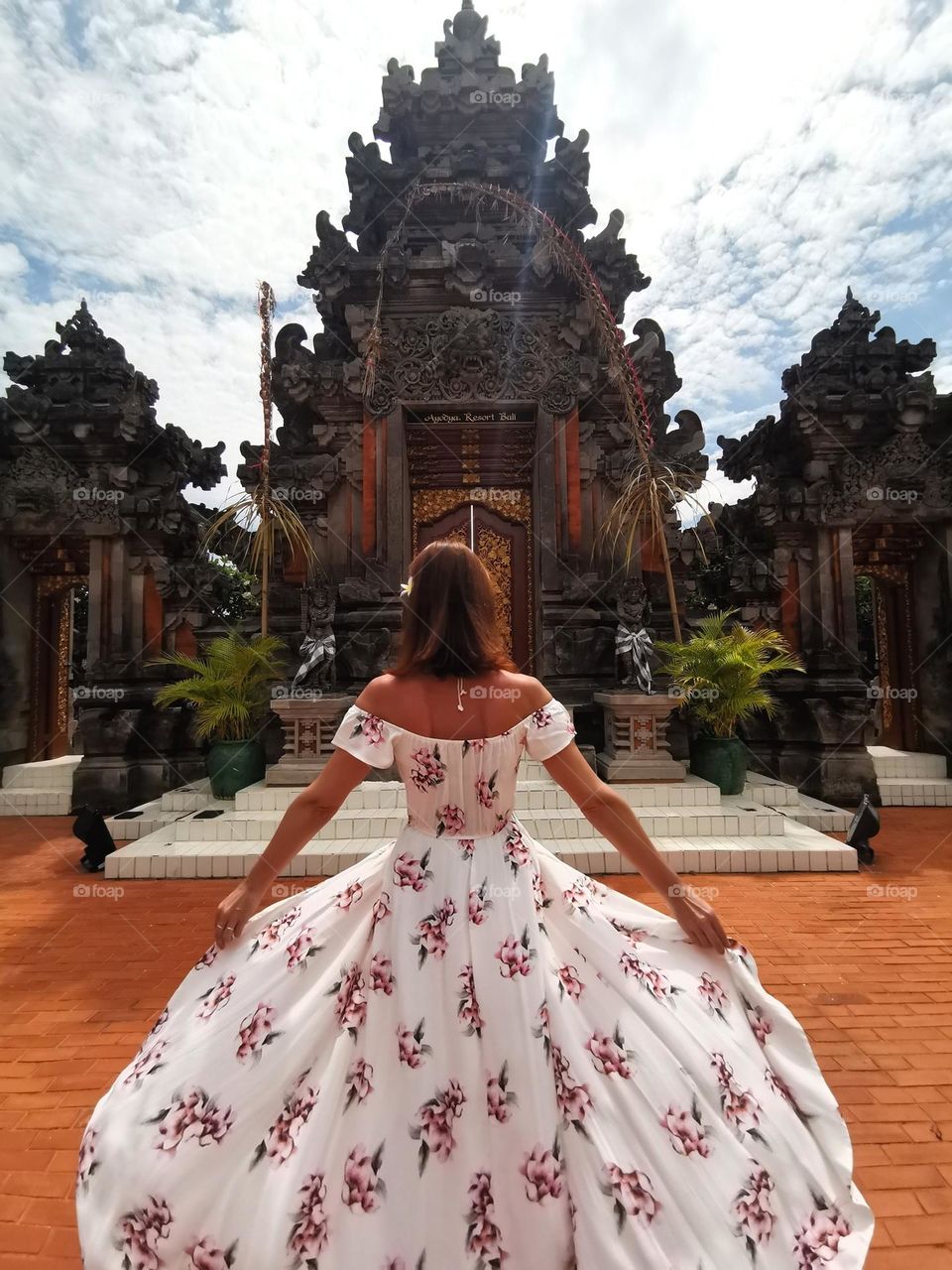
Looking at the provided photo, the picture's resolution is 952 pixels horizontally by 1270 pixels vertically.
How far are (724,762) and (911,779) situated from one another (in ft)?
14.1

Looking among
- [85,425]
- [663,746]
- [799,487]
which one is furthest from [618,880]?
[85,425]

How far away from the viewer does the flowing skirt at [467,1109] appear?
1.41 metres

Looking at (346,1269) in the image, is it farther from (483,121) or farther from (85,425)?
(483,121)

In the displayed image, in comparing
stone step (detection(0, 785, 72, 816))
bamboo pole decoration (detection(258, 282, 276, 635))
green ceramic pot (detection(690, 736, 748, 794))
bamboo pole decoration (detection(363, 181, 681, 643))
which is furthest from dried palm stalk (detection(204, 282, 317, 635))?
green ceramic pot (detection(690, 736, 748, 794))

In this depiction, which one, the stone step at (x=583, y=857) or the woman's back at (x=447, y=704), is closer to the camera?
the woman's back at (x=447, y=704)

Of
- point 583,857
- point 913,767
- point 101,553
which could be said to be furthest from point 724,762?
point 101,553

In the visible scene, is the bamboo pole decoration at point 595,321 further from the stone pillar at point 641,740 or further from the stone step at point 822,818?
the stone step at point 822,818

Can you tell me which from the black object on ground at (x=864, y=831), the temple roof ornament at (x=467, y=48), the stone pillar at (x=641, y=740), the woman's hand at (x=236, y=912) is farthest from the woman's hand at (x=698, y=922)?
the temple roof ornament at (x=467, y=48)

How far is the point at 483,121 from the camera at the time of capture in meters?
9.91

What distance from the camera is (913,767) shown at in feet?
30.3

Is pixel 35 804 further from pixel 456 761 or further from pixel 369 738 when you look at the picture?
pixel 456 761

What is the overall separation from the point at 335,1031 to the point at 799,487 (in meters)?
9.58

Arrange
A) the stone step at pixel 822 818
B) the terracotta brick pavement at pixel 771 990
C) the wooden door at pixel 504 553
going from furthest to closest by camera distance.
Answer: the wooden door at pixel 504 553
the stone step at pixel 822 818
the terracotta brick pavement at pixel 771 990

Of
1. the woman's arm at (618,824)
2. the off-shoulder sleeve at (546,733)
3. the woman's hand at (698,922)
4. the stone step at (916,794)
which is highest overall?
the off-shoulder sleeve at (546,733)
